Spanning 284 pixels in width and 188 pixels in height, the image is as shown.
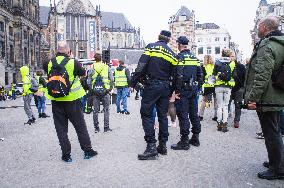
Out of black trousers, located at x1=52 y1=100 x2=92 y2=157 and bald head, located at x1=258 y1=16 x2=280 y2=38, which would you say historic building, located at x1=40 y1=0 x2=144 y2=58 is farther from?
bald head, located at x1=258 y1=16 x2=280 y2=38

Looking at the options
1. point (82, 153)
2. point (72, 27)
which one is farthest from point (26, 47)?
point (82, 153)

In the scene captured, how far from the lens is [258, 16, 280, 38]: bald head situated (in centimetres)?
471

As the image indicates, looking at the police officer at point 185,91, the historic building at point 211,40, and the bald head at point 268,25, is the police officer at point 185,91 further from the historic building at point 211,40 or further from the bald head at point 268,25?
the historic building at point 211,40

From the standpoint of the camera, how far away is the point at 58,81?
5750 millimetres

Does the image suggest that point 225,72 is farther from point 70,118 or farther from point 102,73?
point 70,118

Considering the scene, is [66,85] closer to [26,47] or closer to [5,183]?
[5,183]

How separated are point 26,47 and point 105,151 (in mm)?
46141

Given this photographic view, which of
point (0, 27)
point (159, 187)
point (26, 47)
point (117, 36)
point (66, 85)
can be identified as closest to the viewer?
point (159, 187)

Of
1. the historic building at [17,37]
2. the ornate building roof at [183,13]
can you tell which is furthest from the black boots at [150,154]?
the ornate building roof at [183,13]

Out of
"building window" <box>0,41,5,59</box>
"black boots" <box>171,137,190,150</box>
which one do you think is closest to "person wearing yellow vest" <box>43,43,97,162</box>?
"black boots" <box>171,137,190,150</box>

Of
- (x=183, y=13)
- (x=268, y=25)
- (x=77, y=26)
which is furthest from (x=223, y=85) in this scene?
(x=77, y=26)

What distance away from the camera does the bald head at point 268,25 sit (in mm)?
4707

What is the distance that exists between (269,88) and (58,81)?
3386 mm

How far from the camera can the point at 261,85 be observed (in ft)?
14.7
